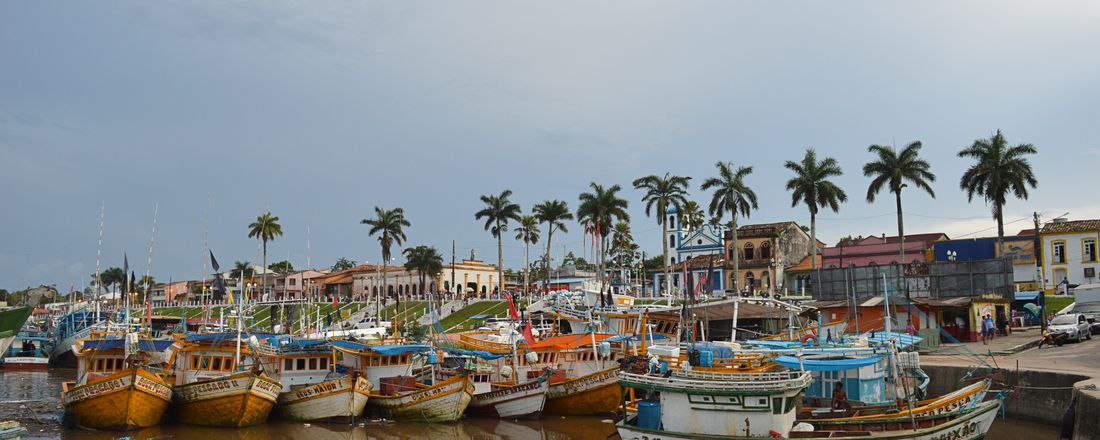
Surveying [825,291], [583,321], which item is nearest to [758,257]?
[825,291]

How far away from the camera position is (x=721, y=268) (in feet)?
277

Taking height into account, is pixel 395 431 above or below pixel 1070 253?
below

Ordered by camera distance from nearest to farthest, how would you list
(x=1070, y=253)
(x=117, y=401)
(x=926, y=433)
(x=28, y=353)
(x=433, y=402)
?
1. (x=926, y=433)
2. (x=117, y=401)
3. (x=433, y=402)
4. (x=28, y=353)
5. (x=1070, y=253)

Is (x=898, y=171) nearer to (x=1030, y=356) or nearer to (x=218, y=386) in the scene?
(x=1030, y=356)

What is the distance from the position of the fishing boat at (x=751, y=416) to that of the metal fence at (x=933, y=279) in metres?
25.1

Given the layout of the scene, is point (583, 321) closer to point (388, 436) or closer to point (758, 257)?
point (388, 436)

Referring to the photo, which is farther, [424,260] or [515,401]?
[424,260]

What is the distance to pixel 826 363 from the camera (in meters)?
21.7

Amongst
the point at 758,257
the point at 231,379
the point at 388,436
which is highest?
the point at 758,257

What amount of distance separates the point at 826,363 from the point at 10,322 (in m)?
54.7

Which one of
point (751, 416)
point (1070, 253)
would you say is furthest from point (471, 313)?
point (751, 416)

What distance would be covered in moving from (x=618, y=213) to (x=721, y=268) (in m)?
16.3

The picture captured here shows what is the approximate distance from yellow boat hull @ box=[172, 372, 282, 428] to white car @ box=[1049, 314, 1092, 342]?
117ft

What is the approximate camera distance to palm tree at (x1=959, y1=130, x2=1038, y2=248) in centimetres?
5875
